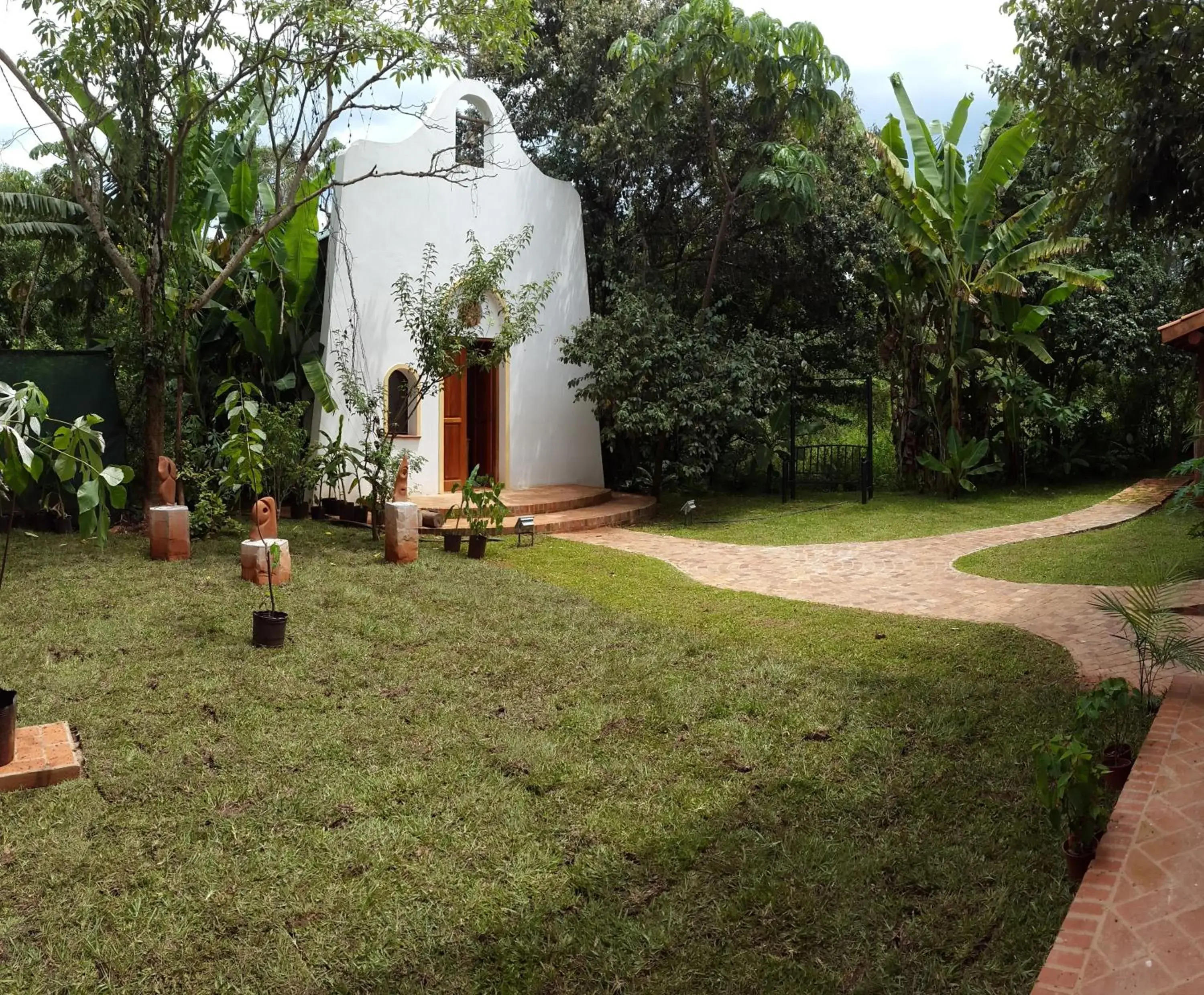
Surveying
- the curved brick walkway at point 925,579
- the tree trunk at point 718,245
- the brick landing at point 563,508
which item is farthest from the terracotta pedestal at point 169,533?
the tree trunk at point 718,245

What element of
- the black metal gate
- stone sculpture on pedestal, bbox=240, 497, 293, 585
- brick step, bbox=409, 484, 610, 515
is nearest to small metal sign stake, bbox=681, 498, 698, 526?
brick step, bbox=409, 484, 610, 515

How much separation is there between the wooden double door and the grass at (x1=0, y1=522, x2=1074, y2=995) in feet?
21.7

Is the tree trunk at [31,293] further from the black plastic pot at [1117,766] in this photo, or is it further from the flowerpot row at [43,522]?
the black plastic pot at [1117,766]

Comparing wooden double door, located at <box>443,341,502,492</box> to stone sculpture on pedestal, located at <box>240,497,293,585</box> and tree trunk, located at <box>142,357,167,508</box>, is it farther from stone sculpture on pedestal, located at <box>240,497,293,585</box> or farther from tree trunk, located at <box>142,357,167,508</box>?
stone sculpture on pedestal, located at <box>240,497,293,585</box>

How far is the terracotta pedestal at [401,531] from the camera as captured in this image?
8977 millimetres

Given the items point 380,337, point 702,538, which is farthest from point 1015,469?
point 380,337

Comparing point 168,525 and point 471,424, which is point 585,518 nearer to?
point 471,424

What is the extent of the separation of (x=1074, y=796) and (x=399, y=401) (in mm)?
10660

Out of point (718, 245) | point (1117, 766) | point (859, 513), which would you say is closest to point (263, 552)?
point (1117, 766)

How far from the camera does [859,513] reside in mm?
13875

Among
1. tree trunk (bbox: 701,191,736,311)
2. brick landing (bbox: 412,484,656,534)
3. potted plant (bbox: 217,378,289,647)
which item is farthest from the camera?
tree trunk (bbox: 701,191,736,311)

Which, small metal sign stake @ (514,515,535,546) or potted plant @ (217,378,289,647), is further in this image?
small metal sign stake @ (514,515,535,546)

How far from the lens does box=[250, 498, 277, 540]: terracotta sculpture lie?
7.82 meters

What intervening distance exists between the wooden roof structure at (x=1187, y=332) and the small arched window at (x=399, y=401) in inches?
322
